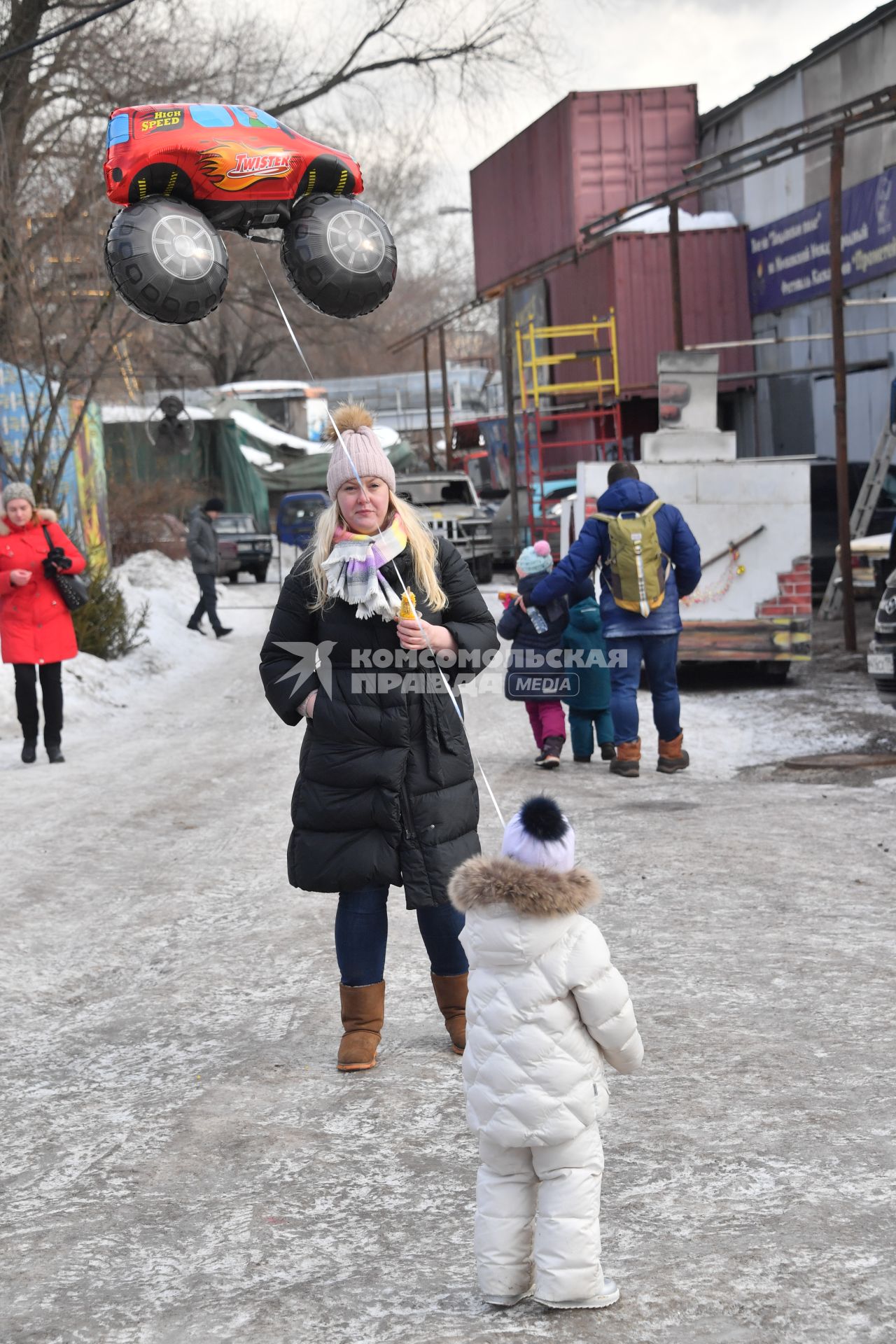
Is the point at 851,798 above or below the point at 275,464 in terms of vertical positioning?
below

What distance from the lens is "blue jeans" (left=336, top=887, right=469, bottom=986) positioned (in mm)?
4539

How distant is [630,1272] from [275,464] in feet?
144

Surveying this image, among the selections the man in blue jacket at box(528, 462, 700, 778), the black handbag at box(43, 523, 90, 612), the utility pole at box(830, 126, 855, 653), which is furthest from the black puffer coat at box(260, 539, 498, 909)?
the utility pole at box(830, 126, 855, 653)

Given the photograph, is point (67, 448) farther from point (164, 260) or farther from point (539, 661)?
point (164, 260)

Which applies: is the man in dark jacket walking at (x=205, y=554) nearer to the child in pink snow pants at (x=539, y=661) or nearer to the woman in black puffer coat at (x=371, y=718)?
the child in pink snow pants at (x=539, y=661)

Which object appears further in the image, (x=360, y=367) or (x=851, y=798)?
(x=360, y=367)

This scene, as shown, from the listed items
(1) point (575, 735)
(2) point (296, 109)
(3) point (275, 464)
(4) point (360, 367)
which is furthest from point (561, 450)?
(4) point (360, 367)

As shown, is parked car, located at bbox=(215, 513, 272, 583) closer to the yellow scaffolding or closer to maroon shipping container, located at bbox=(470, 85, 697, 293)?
the yellow scaffolding

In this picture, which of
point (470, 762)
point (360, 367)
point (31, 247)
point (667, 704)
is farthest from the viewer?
point (360, 367)

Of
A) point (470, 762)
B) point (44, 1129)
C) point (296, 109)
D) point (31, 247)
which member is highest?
point (296, 109)

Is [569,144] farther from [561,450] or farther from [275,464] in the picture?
[275,464]

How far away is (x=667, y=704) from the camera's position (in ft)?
31.2

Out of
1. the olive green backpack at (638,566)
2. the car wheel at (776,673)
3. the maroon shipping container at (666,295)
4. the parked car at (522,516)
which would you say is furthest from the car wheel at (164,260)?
the maroon shipping container at (666,295)

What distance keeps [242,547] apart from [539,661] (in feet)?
74.2
